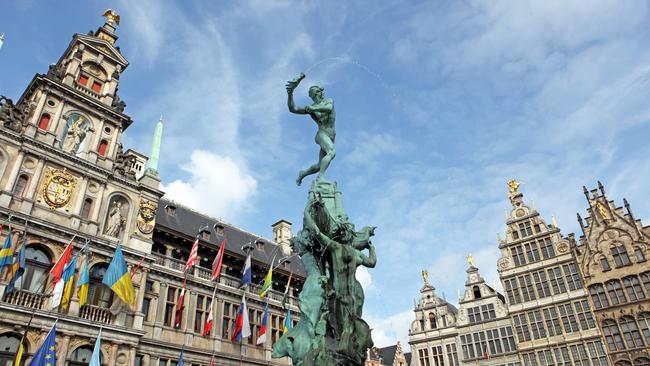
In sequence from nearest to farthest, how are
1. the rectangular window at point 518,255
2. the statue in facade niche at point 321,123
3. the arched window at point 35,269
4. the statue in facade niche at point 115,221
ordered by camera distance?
the statue in facade niche at point 321,123 → the arched window at point 35,269 → the statue in facade niche at point 115,221 → the rectangular window at point 518,255

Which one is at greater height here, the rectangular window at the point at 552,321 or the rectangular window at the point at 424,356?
the rectangular window at the point at 552,321

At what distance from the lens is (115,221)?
2461 centimetres

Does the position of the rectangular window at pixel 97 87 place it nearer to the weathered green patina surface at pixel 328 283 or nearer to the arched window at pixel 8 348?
the arched window at pixel 8 348

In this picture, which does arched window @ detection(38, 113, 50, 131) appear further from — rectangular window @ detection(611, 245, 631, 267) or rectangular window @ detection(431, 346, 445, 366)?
rectangular window @ detection(611, 245, 631, 267)

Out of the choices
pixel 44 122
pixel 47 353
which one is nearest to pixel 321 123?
pixel 47 353

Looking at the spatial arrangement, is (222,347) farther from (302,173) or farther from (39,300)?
(302,173)

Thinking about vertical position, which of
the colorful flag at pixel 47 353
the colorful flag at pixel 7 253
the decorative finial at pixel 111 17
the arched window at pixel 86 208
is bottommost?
the colorful flag at pixel 47 353

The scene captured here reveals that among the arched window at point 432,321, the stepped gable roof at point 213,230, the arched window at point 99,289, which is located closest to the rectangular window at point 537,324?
the arched window at point 432,321

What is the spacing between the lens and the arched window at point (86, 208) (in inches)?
923

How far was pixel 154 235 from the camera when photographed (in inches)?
1078

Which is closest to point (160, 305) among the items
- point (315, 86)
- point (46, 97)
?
point (46, 97)

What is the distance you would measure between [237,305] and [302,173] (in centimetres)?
1759

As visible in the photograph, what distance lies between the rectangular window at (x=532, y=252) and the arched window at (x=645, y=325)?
8.05 metres

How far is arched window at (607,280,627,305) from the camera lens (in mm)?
32219
